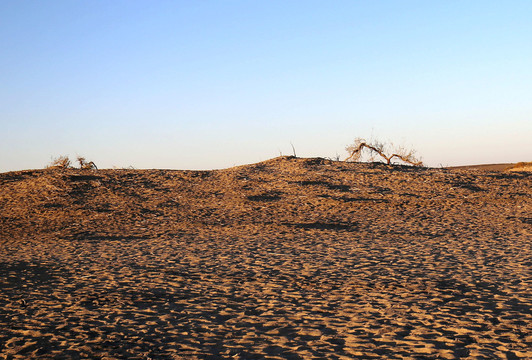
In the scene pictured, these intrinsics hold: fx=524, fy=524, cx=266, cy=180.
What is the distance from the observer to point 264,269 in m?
7.81

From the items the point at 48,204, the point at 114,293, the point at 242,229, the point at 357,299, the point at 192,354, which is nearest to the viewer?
the point at 192,354

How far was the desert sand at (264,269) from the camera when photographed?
475 cm

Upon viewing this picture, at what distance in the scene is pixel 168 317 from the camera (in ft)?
18.1

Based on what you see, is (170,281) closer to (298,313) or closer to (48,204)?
(298,313)

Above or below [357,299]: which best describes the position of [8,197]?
above

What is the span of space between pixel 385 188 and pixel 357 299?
1116cm

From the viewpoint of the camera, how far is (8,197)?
51.2 feet

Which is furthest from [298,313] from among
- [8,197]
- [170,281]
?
[8,197]

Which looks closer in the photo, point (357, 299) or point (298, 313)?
point (298, 313)

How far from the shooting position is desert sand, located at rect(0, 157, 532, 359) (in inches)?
187

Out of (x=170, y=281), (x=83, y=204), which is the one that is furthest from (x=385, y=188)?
(x=170, y=281)

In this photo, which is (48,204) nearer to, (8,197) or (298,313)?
(8,197)

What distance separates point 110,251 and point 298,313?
518 cm

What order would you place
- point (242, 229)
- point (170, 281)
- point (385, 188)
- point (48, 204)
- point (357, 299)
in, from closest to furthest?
point (357, 299) → point (170, 281) → point (242, 229) → point (48, 204) → point (385, 188)
